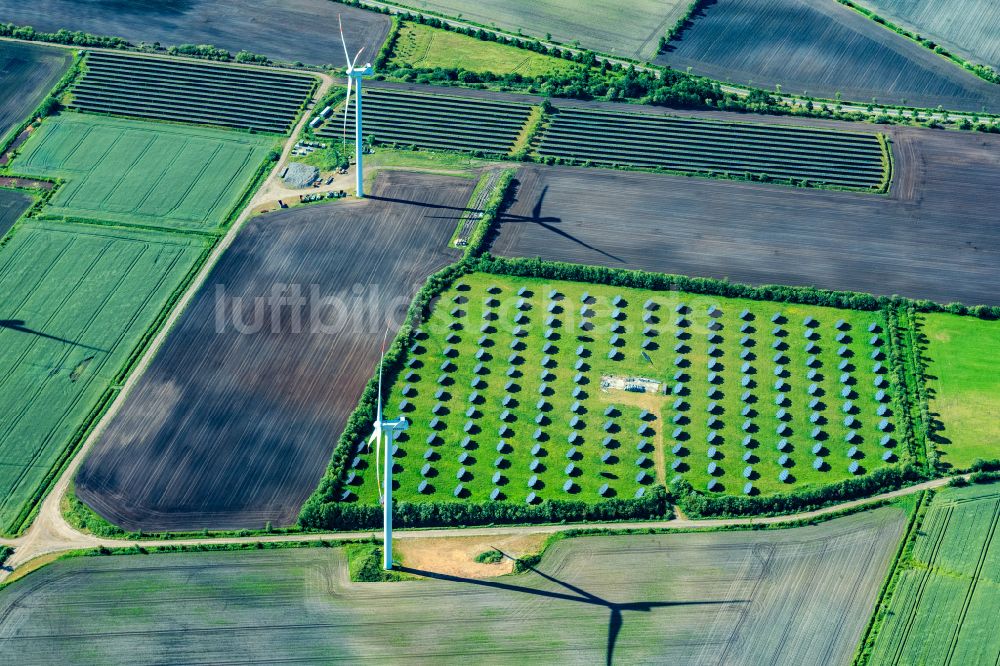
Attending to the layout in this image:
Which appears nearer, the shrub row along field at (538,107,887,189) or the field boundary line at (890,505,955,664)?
the field boundary line at (890,505,955,664)

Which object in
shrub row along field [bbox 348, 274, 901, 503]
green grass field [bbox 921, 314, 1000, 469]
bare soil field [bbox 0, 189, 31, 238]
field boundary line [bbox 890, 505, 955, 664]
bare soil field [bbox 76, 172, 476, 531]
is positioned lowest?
bare soil field [bbox 0, 189, 31, 238]

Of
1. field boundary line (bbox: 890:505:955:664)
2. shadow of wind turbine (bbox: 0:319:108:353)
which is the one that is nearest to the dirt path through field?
field boundary line (bbox: 890:505:955:664)

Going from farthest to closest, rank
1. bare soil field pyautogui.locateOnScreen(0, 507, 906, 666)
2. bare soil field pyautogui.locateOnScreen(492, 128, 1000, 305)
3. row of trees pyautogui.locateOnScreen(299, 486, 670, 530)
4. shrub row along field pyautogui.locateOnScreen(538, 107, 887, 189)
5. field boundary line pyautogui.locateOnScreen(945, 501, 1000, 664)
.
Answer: shrub row along field pyautogui.locateOnScreen(538, 107, 887, 189)
bare soil field pyautogui.locateOnScreen(492, 128, 1000, 305)
row of trees pyautogui.locateOnScreen(299, 486, 670, 530)
bare soil field pyautogui.locateOnScreen(0, 507, 906, 666)
field boundary line pyautogui.locateOnScreen(945, 501, 1000, 664)

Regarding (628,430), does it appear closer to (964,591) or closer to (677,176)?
(964,591)

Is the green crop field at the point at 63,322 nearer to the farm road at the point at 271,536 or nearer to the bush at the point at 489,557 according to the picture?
the farm road at the point at 271,536

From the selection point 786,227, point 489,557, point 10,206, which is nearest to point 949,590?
point 489,557

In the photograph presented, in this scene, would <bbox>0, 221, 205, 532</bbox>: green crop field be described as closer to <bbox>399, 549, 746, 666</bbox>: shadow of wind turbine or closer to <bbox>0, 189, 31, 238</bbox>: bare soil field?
<bbox>0, 189, 31, 238</bbox>: bare soil field

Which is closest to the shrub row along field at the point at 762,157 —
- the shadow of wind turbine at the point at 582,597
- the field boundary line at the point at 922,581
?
the field boundary line at the point at 922,581
